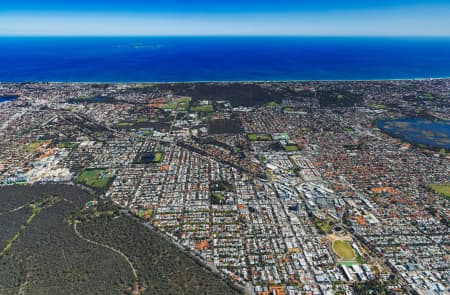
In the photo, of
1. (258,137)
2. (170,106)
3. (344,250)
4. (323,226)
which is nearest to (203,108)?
(170,106)

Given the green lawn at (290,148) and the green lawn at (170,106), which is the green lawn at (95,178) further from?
the green lawn at (170,106)

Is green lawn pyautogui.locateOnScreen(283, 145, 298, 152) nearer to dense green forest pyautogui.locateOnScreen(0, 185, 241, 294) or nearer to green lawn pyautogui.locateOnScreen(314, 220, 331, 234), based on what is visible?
green lawn pyautogui.locateOnScreen(314, 220, 331, 234)

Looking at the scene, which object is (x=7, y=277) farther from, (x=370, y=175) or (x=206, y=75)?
(x=206, y=75)

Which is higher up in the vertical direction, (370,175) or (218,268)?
(370,175)

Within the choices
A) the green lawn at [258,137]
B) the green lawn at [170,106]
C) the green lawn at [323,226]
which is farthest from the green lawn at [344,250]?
the green lawn at [170,106]

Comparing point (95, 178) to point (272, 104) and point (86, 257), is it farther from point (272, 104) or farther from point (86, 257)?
point (272, 104)

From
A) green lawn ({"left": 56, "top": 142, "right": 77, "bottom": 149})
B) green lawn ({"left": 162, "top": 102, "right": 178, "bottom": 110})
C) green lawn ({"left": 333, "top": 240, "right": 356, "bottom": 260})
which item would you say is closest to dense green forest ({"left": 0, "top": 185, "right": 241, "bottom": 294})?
green lawn ({"left": 333, "top": 240, "right": 356, "bottom": 260})

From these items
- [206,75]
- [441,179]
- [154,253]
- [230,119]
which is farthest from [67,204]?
[206,75]
